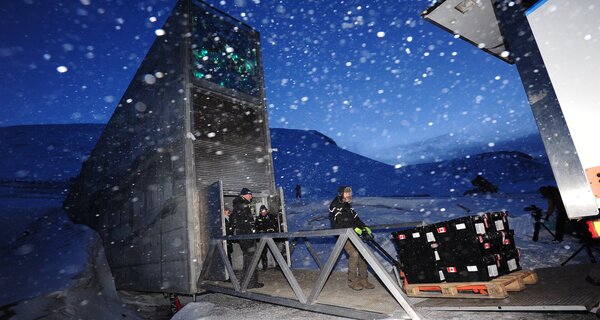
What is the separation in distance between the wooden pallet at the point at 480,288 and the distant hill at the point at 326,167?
6241 cm

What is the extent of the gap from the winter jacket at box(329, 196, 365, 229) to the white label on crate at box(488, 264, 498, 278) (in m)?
2.14

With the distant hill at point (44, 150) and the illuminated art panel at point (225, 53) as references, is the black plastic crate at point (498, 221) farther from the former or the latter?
the distant hill at point (44, 150)

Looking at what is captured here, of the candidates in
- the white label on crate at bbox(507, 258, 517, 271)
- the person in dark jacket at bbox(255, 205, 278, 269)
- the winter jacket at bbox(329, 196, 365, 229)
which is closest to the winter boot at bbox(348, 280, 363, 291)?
the winter jacket at bbox(329, 196, 365, 229)

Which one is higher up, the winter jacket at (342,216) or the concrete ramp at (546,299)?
the winter jacket at (342,216)

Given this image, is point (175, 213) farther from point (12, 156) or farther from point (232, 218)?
point (12, 156)

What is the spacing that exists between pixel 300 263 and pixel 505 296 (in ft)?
26.0

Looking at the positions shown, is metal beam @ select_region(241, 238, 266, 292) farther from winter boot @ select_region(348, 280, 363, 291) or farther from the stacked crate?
the stacked crate

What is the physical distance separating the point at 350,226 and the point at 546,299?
2.94 m

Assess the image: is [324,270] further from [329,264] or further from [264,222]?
[264,222]

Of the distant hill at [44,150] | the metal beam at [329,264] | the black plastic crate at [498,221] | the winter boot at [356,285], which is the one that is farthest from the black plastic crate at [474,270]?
the distant hill at [44,150]

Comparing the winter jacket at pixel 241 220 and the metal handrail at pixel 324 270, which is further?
the winter jacket at pixel 241 220

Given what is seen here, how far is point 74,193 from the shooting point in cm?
1772

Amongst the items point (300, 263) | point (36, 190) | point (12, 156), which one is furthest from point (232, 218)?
point (12, 156)

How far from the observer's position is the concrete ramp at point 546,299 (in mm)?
3352
